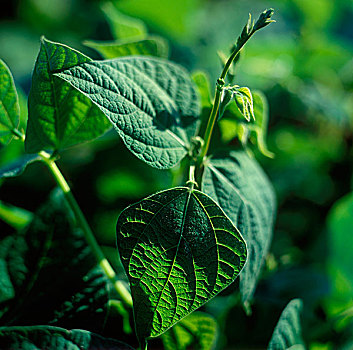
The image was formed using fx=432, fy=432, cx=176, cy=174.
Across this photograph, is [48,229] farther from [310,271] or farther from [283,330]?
[310,271]

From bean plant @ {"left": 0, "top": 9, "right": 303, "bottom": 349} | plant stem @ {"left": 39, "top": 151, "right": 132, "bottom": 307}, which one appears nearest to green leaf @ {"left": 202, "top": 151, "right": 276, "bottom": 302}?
bean plant @ {"left": 0, "top": 9, "right": 303, "bottom": 349}

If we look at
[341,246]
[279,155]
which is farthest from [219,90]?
[279,155]

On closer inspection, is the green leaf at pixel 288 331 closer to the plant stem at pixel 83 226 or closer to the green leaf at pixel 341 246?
the plant stem at pixel 83 226

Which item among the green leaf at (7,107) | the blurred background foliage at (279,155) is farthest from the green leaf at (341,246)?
the green leaf at (7,107)

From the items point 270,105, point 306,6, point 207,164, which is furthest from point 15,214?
point 306,6

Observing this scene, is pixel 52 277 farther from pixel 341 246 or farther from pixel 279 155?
pixel 279 155

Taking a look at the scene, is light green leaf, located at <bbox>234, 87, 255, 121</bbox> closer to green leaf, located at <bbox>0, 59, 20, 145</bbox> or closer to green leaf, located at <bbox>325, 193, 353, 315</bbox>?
green leaf, located at <bbox>0, 59, 20, 145</bbox>

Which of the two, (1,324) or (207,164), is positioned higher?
(207,164)
